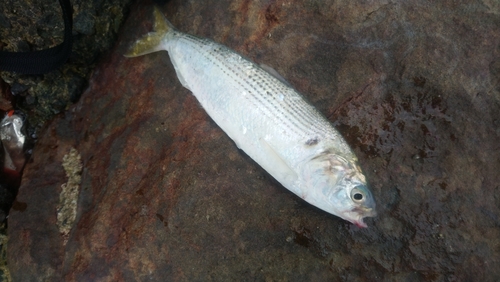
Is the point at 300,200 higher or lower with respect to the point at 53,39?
lower

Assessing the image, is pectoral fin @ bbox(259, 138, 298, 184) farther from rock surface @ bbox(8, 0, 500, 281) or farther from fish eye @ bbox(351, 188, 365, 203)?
fish eye @ bbox(351, 188, 365, 203)

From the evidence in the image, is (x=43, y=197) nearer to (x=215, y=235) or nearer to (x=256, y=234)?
(x=215, y=235)

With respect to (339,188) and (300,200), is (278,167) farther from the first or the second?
(339,188)

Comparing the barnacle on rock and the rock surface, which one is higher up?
the rock surface

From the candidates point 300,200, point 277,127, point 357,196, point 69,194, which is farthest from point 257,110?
point 69,194

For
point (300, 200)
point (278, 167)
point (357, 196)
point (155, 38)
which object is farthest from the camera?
point (155, 38)

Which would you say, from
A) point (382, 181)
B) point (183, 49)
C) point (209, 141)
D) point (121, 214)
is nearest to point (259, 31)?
point (183, 49)

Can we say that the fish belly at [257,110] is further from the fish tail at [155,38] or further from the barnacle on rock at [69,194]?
the barnacle on rock at [69,194]

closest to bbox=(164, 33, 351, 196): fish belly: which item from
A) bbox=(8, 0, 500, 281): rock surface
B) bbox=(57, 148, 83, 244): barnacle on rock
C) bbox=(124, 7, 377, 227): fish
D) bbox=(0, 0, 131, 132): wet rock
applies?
bbox=(124, 7, 377, 227): fish
